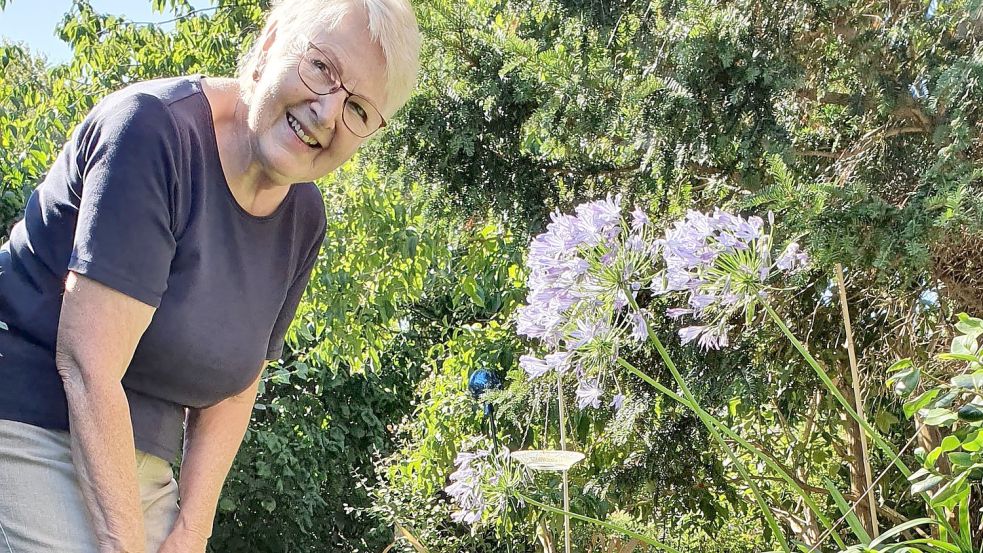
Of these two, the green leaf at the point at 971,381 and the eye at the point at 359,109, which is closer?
the green leaf at the point at 971,381

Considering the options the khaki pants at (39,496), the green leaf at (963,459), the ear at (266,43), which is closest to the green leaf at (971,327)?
the green leaf at (963,459)

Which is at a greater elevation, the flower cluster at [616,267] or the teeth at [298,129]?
the teeth at [298,129]

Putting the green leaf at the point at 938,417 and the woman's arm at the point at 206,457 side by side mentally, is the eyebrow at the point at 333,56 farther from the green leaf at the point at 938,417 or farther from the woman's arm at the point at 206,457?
the green leaf at the point at 938,417

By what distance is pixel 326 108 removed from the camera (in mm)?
1189

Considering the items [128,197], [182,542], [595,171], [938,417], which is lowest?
[182,542]

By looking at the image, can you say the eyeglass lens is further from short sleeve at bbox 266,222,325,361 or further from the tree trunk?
the tree trunk

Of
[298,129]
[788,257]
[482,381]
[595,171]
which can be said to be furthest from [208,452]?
[482,381]

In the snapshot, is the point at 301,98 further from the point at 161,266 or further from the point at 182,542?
the point at 182,542

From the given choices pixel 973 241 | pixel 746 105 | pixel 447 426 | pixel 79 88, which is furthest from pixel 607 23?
pixel 79 88

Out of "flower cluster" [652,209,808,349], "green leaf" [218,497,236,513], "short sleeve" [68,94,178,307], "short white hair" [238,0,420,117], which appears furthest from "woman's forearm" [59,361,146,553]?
"green leaf" [218,497,236,513]

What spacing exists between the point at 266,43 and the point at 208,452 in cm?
56

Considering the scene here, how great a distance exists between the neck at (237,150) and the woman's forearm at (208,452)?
0.28 m

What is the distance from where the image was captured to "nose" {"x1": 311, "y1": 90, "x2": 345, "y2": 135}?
119cm

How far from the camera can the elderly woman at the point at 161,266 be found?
105 centimetres
